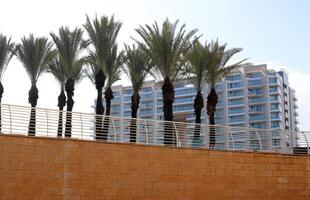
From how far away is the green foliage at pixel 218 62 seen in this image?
2705 cm

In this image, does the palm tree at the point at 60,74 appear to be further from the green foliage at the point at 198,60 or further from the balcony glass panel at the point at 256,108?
the balcony glass panel at the point at 256,108

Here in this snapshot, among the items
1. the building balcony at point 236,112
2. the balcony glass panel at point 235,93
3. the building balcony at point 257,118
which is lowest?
the building balcony at point 257,118

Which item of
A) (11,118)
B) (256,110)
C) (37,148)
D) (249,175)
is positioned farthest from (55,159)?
(256,110)

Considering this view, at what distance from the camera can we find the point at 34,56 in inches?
1093

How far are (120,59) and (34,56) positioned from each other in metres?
4.93

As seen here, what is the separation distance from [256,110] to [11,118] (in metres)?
98.0

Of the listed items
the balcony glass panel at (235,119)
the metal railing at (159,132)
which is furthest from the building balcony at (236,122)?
the metal railing at (159,132)

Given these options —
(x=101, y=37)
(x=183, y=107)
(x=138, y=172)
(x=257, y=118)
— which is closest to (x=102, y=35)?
(x=101, y=37)

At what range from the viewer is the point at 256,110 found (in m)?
109

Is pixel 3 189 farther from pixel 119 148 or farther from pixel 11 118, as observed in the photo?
pixel 119 148

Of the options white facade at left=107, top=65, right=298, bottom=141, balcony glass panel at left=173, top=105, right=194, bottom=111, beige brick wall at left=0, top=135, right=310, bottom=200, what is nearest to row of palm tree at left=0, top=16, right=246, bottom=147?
beige brick wall at left=0, top=135, right=310, bottom=200

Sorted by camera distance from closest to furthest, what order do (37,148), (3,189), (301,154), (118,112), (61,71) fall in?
(3,189) → (37,148) → (301,154) → (61,71) → (118,112)

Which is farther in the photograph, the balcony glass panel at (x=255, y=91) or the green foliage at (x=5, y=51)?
the balcony glass panel at (x=255, y=91)

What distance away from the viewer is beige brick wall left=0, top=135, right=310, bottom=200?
15.0 m
